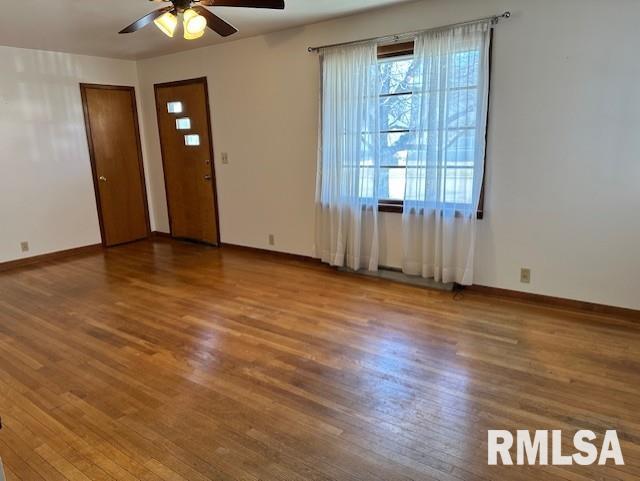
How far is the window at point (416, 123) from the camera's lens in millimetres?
3508

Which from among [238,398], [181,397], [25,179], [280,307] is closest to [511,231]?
[280,307]

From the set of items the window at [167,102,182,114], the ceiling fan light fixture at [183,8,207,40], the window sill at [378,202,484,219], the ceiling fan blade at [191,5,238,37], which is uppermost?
the ceiling fan blade at [191,5,238,37]

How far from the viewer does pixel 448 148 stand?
11.9ft

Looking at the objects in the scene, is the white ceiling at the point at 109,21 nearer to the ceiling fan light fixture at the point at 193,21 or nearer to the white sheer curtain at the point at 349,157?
the white sheer curtain at the point at 349,157

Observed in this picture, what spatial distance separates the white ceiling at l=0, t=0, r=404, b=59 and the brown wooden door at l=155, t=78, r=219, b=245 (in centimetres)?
66

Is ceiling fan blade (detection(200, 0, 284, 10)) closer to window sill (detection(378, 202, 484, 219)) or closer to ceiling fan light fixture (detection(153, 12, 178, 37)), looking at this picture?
ceiling fan light fixture (detection(153, 12, 178, 37))

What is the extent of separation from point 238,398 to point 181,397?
0.33 meters

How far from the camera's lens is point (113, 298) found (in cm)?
395

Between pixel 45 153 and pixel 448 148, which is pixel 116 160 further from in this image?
pixel 448 148

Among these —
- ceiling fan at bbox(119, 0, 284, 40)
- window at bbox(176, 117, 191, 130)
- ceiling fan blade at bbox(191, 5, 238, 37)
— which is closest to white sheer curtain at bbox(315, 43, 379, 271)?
ceiling fan blade at bbox(191, 5, 238, 37)

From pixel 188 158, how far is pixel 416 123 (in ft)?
10.8

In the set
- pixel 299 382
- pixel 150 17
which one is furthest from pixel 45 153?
pixel 299 382

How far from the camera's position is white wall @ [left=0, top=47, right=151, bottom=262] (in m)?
4.86

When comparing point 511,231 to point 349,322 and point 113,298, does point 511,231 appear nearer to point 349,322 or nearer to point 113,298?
point 349,322
